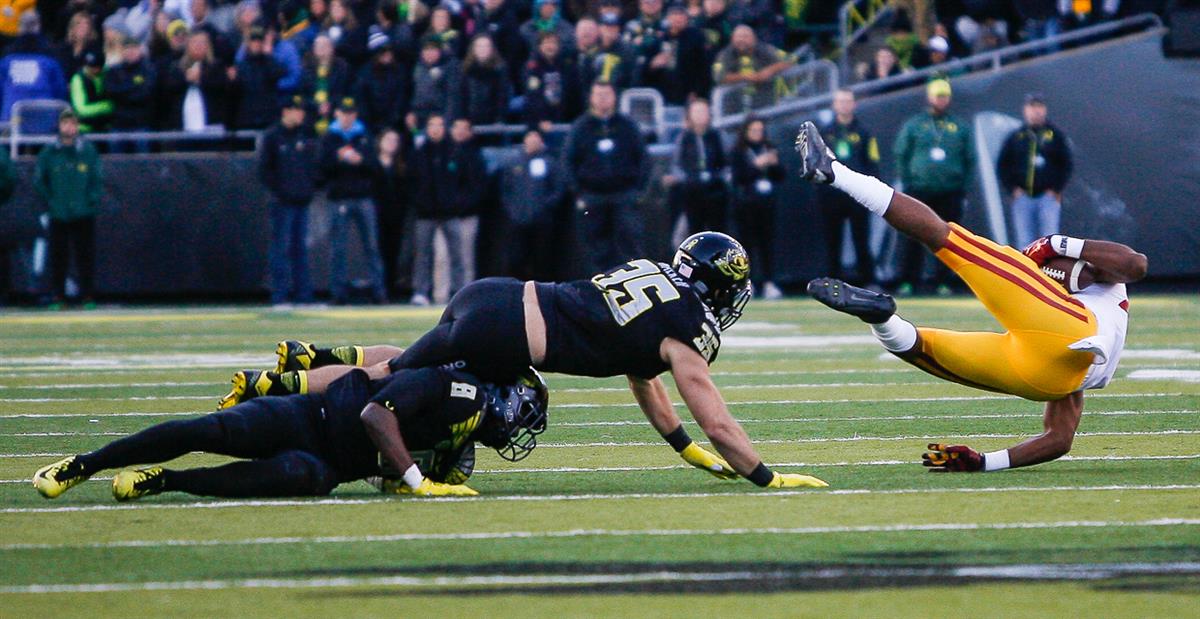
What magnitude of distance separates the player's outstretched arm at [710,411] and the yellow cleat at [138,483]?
5.94 feet

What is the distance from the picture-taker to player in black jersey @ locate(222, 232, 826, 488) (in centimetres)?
643

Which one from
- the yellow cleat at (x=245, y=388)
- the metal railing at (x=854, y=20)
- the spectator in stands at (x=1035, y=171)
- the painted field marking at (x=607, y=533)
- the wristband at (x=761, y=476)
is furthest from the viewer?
the metal railing at (x=854, y=20)

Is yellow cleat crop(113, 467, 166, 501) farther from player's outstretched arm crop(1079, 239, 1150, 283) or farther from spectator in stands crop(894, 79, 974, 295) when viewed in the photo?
spectator in stands crop(894, 79, 974, 295)

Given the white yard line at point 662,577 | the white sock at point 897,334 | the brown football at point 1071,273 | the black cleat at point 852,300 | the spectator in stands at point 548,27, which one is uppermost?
the spectator in stands at point 548,27

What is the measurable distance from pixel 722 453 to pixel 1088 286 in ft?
6.12

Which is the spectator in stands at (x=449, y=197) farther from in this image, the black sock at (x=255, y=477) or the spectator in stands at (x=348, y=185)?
the black sock at (x=255, y=477)

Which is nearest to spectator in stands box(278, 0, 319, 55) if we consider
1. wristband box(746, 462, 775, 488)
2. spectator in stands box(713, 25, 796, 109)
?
spectator in stands box(713, 25, 796, 109)

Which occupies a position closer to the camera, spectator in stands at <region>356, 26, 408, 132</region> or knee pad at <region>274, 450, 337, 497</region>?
knee pad at <region>274, 450, 337, 497</region>

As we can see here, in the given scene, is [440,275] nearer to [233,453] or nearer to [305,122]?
[305,122]

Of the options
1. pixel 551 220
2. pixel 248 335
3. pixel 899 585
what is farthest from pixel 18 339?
pixel 899 585

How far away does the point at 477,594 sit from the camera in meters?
4.81

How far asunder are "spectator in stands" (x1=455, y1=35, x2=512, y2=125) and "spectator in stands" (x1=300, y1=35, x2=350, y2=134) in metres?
1.11

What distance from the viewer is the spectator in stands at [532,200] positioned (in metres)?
16.7

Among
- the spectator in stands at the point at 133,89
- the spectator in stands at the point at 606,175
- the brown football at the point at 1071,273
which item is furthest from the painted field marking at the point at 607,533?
the spectator in stands at the point at 133,89
